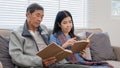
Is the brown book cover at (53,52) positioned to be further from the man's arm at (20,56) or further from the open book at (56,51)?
the man's arm at (20,56)

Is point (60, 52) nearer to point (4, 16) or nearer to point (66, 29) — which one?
point (66, 29)

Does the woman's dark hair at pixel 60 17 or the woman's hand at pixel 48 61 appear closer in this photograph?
the woman's hand at pixel 48 61

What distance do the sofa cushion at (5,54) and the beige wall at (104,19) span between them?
5.43ft

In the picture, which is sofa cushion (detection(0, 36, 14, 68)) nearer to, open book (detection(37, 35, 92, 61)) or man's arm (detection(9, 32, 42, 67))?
man's arm (detection(9, 32, 42, 67))

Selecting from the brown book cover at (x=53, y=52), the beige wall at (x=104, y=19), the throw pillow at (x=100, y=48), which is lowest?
the throw pillow at (x=100, y=48)

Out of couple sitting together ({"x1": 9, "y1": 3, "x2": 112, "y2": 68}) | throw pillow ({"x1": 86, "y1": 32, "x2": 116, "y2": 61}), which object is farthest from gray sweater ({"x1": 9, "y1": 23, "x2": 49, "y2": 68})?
throw pillow ({"x1": 86, "y1": 32, "x2": 116, "y2": 61})

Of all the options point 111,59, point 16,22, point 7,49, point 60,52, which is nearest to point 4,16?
point 16,22

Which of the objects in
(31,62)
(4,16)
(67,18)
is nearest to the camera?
(31,62)

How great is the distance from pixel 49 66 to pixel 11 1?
116 cm

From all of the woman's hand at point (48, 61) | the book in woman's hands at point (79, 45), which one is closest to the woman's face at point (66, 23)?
the book in woman's hands at point (79, 45)

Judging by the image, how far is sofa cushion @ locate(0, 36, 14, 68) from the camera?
2190 millimetres

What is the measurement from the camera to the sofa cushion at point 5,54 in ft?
7.19

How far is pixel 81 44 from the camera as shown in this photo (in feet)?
7.39

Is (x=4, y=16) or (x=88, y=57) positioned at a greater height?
(x=4, y=16)
